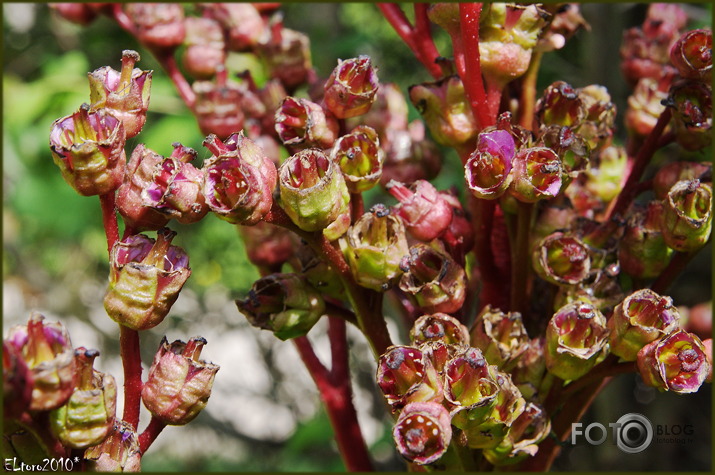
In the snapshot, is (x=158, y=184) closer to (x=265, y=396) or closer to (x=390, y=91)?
(x=390, y=91)

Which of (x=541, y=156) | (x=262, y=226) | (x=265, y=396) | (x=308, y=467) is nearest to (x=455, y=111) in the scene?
(x=541, y=156)

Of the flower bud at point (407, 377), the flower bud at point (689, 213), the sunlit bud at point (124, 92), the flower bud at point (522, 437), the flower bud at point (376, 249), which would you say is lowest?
the flower bud at point (522, 437)

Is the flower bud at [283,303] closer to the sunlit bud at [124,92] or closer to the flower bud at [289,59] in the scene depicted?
the sunlit bud at [124,92]

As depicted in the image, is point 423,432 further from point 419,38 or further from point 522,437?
point 419,38

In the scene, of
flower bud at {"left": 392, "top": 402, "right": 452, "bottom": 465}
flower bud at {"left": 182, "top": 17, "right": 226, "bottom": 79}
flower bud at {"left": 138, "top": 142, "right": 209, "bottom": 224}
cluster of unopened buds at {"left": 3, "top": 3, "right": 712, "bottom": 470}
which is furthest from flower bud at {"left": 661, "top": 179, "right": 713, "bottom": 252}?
flower bud at {"left": 182, "top": 17, "right": 226, "bottom": 79}

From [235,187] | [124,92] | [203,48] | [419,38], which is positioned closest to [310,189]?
[235,187]

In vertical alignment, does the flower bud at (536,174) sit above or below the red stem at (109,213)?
above

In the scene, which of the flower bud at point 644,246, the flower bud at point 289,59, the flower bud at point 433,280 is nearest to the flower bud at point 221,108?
the flower bud at point 289,59
